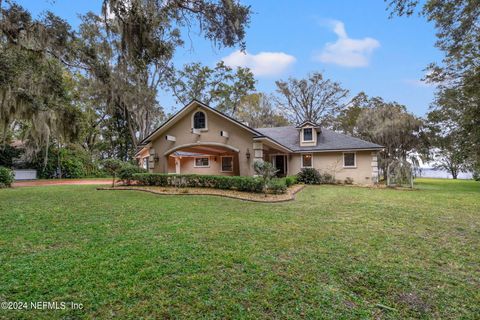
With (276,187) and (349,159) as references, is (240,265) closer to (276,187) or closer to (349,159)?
(276,187)

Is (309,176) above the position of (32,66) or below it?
below

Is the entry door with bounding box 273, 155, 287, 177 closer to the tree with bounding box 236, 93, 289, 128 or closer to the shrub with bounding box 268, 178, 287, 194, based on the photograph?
the shrub with bounding box 268, 178, 287, 194

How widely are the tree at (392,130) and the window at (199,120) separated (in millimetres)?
16146

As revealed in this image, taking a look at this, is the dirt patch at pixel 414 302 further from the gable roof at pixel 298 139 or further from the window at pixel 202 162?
the window at pixel 202 162

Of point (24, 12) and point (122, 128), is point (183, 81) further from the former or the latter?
point (24, 12)

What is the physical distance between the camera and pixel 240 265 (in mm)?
3686

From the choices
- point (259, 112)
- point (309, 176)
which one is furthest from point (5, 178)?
point (259, 112)

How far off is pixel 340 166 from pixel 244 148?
8080mm

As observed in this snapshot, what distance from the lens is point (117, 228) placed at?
5.53 m

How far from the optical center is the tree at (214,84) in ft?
95.5

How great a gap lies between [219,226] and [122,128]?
2722 centimetres

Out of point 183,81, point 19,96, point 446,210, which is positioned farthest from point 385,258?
point 183,81

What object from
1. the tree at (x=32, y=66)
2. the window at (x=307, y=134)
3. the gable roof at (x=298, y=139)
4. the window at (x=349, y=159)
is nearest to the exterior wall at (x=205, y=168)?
the gable roof at (x=298, y=139)

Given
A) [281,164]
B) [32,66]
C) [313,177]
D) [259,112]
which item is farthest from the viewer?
[259,112]
